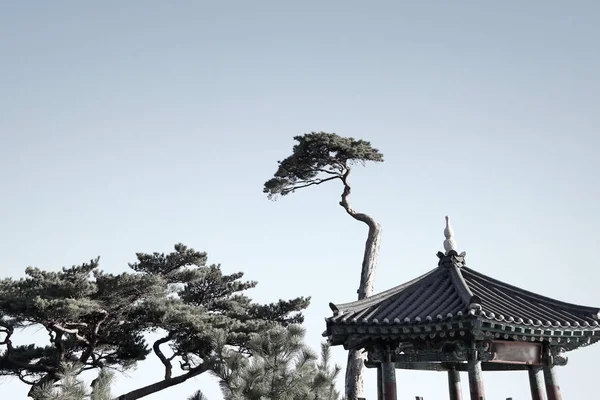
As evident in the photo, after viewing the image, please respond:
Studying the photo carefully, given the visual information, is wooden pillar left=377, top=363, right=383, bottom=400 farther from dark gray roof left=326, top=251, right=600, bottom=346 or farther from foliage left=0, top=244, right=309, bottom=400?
foliage left=0, top=244, right=309, bottom=400

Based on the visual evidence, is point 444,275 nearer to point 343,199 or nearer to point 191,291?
point 343,199

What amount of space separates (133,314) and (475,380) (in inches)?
528

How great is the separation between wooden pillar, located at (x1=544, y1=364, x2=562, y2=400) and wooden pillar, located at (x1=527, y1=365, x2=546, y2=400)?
0.08m

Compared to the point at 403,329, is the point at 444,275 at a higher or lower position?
higher

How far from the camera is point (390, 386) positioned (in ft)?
29.2

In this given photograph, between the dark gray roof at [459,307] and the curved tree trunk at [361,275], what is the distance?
6.46 m

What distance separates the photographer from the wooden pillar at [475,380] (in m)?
8.40

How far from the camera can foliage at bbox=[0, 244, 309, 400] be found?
17531 millimetres

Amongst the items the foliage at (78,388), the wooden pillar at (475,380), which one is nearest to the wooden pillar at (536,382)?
the wooden pillar at (475,380)

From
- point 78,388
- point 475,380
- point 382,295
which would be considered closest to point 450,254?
point 382,295

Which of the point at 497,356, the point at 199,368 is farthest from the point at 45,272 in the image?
the point at 497,356

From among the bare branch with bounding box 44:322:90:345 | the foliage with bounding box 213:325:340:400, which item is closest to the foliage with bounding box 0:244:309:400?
the bare branch with bounding box 44:322:90:345

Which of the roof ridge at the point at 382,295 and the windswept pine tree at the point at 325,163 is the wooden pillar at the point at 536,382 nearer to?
the roof ridge at the point at 382,295

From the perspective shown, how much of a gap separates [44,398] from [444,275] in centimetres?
655
